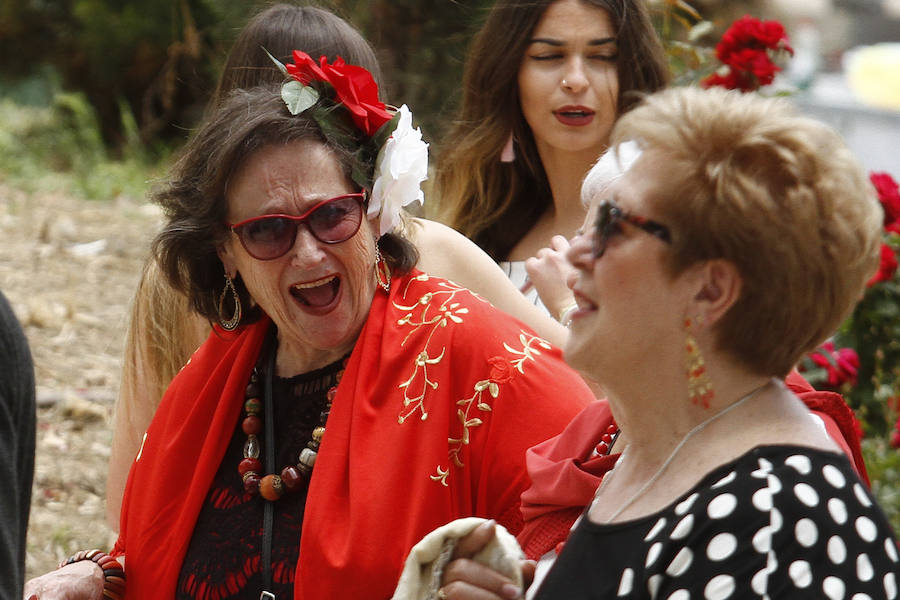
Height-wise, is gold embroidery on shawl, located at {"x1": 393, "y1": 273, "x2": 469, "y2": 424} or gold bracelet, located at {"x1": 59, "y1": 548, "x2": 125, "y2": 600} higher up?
gold embroidery on shawl, located at {"x1": 393, "y1": 273, "x2": 469, "y2": 424}

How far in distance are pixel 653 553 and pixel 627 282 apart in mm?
383

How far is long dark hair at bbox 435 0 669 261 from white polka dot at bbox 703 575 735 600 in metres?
2.65

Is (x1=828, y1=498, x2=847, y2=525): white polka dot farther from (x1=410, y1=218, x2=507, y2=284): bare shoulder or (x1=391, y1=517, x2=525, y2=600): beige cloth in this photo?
(x1=410, y1=218, x2=507, y2=284): bare shoulder

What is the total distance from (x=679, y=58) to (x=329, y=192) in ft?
9.65

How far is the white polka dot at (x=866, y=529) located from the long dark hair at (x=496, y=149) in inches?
103

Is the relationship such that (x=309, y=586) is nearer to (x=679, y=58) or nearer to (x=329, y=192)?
(x=329, y=192)

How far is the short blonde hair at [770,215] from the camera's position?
1.58m

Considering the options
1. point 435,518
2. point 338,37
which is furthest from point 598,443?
point 338,37

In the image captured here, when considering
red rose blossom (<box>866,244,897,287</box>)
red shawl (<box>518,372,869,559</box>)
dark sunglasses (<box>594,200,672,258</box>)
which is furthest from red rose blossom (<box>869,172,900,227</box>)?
dark sunglasses (<box>594,200,672,258</box>)

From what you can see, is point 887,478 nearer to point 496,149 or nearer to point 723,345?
point 496,149

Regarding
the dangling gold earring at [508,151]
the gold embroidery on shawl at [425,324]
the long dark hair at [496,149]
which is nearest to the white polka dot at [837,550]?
the gold embroidery on shawl at [425,324]

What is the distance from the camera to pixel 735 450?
165 cm

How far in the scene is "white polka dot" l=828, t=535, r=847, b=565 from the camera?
1512mm

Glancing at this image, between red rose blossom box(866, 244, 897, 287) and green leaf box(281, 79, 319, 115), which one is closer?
green leaf box(281, 79, 319, 115)
